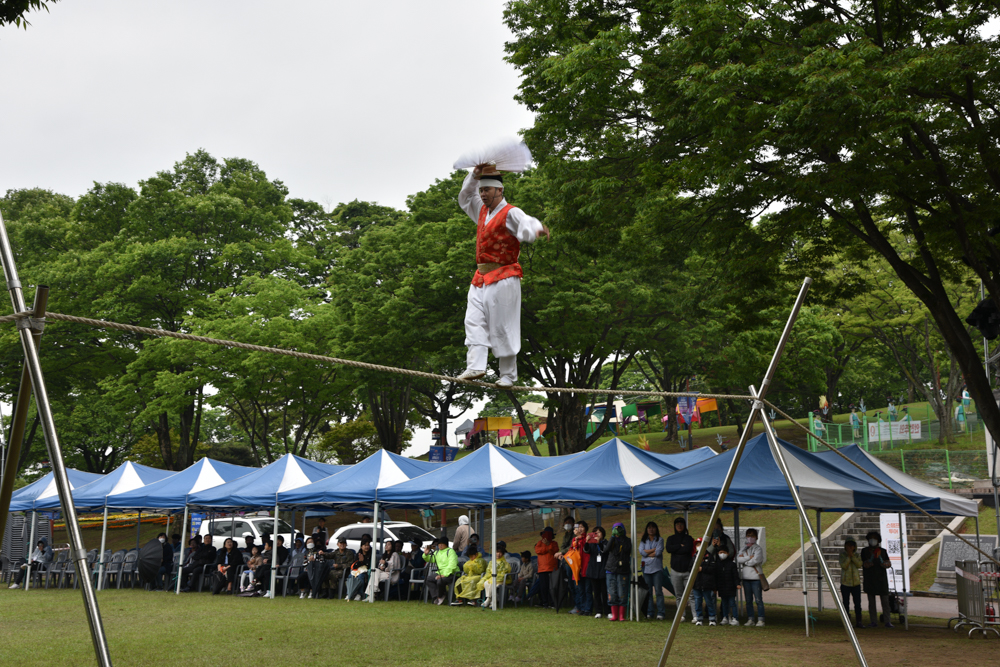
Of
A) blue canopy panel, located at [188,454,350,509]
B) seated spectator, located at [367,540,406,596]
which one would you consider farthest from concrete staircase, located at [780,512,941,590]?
blue canopy panel, located at [188,454,350,509]

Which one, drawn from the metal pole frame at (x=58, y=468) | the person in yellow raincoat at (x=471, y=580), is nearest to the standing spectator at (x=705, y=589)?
the person in yellow raincoat at (x=471, y=580)

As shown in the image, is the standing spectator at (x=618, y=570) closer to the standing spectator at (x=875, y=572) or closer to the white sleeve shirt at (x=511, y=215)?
the standing spectator at (x=875, y=572)

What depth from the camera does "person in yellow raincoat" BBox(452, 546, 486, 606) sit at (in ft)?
41.9

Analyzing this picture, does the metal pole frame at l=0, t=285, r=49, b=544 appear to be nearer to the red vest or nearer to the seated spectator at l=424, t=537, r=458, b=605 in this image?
the red vest

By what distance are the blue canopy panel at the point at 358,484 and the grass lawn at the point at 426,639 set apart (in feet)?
6.22

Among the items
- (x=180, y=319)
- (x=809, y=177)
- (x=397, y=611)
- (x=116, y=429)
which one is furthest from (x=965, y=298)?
(x=116, y=429)

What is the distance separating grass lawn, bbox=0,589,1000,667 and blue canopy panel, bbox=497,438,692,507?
1.53m

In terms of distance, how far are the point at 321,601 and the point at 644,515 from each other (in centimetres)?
1207

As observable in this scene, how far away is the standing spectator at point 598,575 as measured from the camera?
11391mm

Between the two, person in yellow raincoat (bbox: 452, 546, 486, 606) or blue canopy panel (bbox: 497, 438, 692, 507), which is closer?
blue canopy panel (bbox: 497, 438, 692, 507)

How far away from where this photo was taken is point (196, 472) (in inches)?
656

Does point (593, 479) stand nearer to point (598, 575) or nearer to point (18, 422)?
point (598, 575)

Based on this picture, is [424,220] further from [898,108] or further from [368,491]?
[898,108]

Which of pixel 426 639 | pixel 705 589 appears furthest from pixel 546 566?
pixel 426 639
